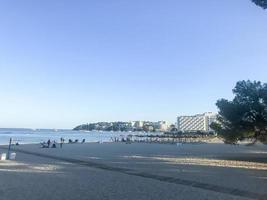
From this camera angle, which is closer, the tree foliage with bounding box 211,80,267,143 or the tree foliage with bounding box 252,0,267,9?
the tree foliage with bounding box 252,0,267,9

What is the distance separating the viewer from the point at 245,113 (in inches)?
1044

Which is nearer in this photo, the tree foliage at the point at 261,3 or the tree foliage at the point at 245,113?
the tree foliage at the point at 261,3

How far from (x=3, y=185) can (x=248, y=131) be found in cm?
1773

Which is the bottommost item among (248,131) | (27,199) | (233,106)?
(27,199)

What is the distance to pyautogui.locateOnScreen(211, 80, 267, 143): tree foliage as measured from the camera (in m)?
26.2

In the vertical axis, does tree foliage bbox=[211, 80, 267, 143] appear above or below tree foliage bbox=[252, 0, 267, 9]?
below

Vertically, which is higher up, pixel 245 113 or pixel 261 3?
pixel 261 3

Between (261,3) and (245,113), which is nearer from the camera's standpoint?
(261,3)

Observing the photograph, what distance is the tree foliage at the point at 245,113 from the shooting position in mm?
26188

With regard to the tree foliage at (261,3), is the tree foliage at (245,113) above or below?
below

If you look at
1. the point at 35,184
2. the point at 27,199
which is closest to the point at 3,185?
the point at 35,184

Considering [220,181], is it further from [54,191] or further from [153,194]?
[54,191]

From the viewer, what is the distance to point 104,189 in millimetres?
12945

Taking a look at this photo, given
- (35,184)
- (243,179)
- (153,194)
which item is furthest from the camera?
(243,179)
